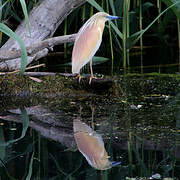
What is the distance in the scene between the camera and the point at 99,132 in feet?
10.2

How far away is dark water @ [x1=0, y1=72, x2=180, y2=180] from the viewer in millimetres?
2465

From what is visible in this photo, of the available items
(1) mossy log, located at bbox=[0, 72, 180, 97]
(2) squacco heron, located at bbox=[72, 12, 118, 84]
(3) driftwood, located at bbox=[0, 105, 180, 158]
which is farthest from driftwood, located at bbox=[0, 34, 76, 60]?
(3) driftwood, located at bbox=[0, 105, 180, 158]

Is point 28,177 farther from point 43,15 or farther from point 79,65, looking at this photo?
point 43,15

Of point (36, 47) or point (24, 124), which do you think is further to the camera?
point (36, 47)

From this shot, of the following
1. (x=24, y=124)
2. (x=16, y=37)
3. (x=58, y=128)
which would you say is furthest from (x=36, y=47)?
(x=58, y=128)

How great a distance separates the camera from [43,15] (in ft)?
15.2

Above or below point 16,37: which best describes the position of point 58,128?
below

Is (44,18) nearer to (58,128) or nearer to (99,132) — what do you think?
(58,128)

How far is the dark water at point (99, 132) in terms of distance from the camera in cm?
246

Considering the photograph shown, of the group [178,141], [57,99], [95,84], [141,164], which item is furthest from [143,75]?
[141,164]

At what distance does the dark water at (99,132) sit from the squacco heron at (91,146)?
0.03 meters

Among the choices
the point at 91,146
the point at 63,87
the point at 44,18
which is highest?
the point at 44,18

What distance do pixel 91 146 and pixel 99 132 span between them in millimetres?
269

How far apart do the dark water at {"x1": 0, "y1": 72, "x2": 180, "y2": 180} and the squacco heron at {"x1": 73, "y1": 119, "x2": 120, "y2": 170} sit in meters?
0.03
